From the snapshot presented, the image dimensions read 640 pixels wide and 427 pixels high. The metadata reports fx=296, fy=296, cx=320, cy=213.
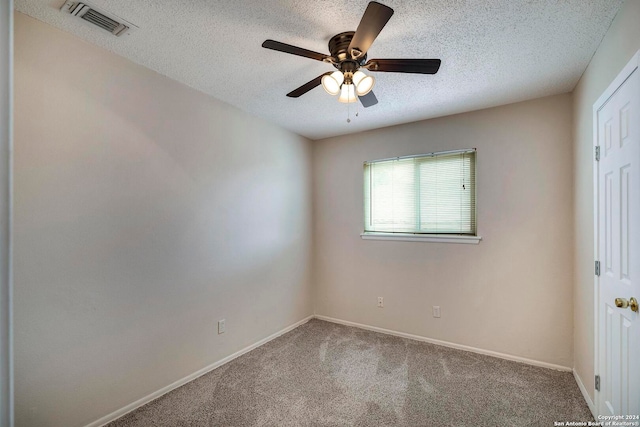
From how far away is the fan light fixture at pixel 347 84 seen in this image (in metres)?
1.70

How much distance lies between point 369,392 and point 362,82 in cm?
226

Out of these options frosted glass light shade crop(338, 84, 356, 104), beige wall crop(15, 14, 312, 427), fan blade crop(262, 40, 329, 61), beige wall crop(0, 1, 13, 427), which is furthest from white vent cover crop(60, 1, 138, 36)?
frosted glass light shade crop(338, 84, 356, 104)

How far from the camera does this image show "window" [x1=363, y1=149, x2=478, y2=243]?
3139 mm

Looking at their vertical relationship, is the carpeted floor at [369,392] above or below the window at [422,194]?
below

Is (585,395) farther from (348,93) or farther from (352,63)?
(352,63)

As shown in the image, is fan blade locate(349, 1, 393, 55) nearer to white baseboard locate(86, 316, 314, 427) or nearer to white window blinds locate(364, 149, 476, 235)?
white window blinds locate(364, 149, 476, 235)

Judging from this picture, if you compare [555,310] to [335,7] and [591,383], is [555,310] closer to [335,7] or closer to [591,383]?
[591,383]

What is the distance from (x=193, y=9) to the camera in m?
1.61

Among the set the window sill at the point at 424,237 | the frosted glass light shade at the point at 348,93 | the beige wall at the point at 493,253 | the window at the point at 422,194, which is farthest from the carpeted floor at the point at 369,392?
the frosted glass light shade at the point at 348,93

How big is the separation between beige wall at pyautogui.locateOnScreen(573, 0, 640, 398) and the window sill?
0.84 meters

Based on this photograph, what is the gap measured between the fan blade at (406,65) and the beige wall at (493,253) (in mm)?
1742

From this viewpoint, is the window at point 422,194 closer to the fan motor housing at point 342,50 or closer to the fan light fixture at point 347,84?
the fan light fixture at point 347,84

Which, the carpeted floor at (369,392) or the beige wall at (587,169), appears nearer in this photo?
the beige wall at (587,169)

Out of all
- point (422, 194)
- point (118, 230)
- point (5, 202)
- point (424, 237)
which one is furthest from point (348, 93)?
point (424, 237)
